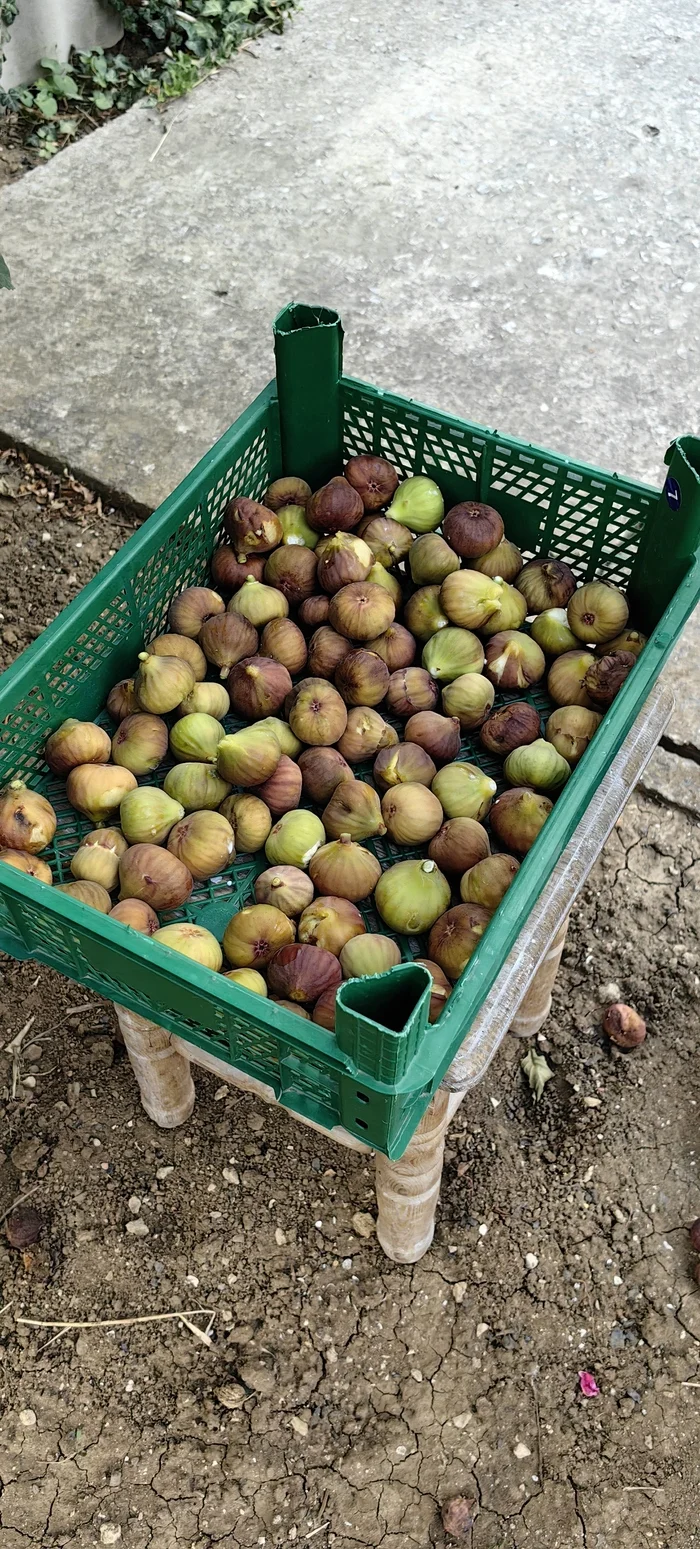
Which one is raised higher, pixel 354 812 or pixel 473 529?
pixel 473 529

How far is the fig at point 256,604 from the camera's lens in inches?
103

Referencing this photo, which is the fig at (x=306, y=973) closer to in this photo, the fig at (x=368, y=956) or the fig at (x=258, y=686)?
the fig at (x=368, y=956)

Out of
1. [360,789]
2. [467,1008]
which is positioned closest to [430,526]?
[360,789]

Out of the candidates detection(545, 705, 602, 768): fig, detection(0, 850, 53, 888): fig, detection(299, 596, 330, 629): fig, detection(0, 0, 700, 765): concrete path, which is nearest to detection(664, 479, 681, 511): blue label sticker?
detection(545, 705, 602, 768): fig

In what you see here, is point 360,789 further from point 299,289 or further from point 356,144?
point 356,144

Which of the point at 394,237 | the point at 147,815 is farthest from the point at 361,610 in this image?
the point at 394,237

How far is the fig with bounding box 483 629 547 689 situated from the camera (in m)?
2.58

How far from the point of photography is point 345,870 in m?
2.22

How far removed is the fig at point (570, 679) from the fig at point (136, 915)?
1.03 meters

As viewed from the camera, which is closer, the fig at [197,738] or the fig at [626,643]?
the fig at [197,738]

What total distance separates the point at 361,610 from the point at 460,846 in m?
0.60

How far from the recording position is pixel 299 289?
4.76m

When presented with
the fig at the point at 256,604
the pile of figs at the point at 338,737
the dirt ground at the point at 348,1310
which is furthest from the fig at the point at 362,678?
the dirt ground at the point at 348,1310

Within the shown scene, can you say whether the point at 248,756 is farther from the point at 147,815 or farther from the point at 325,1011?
the point at 325,1011
